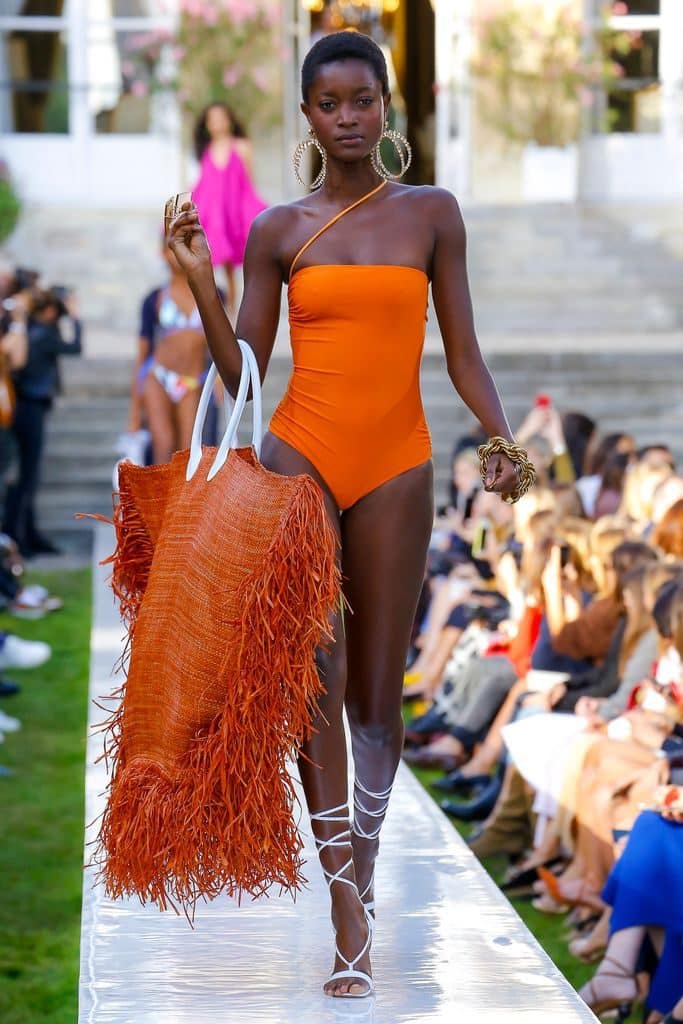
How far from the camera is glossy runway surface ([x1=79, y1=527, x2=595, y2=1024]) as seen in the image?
124 inches

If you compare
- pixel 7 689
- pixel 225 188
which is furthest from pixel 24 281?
pixel 7 689

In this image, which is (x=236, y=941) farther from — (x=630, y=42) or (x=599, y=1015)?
(x=630, y=42)

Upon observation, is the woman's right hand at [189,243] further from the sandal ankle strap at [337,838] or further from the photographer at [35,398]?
the photographer at [35,398]

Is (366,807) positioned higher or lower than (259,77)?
lower

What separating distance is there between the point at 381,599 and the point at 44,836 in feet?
8.77

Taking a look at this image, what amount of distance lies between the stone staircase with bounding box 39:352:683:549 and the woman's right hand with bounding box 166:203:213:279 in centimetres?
799

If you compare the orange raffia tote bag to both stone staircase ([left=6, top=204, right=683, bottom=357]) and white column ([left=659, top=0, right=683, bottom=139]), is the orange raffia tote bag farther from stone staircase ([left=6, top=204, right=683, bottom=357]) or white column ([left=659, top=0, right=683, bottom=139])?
white column ([left=659, top=0, right=683, bottom=139])

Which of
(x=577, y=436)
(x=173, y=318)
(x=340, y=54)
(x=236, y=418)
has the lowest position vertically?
(x=577, y=436)

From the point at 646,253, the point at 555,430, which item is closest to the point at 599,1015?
the point at 555,430

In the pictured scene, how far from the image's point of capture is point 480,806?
5379 millimetres

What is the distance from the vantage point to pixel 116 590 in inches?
132

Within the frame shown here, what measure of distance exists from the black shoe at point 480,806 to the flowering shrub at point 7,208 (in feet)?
31.3

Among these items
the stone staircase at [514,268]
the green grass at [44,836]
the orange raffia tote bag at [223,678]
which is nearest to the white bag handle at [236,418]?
the orange raffia tote bag at [223,678]

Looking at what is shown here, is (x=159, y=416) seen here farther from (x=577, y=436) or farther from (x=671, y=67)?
(x=671, y=67)
